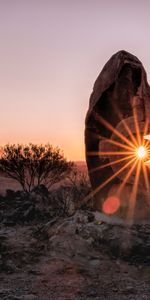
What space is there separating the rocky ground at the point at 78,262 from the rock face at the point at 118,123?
626 millimetres

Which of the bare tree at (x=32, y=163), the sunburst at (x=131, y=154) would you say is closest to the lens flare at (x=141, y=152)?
the sunburst at (x=131, y=154)

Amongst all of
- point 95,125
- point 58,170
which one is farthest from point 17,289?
point 58,170

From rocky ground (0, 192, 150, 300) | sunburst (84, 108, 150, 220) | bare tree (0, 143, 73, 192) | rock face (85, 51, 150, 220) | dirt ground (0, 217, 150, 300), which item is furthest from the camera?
bare tree (0, 143, 73, 192)

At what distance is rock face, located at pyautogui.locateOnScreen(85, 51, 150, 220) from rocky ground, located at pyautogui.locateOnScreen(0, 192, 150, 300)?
63 centimetres

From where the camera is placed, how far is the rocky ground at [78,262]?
242 inches

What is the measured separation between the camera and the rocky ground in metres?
6.14

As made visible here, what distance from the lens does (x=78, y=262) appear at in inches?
293

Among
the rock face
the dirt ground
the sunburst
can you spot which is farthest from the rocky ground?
the sunburst

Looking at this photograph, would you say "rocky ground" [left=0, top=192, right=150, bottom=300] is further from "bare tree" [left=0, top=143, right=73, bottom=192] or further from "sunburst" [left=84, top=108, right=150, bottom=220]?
"bare tree" [left=0, top=143, right=73, bottom=192]

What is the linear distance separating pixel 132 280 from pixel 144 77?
4012 mm

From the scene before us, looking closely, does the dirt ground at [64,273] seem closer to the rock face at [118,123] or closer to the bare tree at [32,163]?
the rock face at [118,123]

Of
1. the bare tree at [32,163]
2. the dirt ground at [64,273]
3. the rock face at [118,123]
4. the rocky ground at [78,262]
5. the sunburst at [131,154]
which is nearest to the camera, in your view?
the dirt ground at [64,273]

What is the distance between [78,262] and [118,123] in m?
2.97

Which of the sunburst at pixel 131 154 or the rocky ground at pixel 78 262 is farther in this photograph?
the sunburst at pixel 131 154
